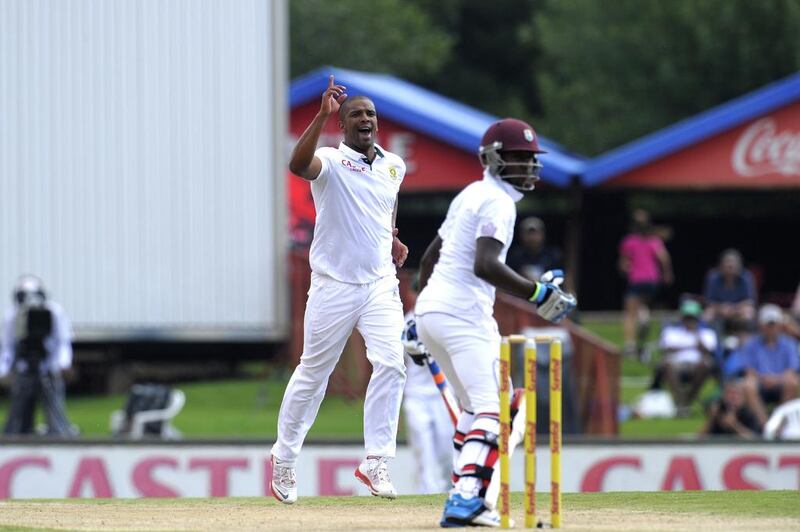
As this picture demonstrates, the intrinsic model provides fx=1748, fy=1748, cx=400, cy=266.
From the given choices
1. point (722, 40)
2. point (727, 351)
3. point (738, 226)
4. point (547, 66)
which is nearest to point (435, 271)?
point (727, 351)

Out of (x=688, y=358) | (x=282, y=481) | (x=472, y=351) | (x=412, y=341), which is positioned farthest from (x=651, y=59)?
(x=472, y=351)

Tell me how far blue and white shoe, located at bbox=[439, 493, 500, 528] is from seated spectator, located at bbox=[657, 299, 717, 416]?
958 centimetres

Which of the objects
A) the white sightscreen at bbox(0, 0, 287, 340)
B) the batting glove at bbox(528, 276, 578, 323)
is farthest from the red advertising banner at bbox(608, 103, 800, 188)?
the batting glove at bbox(528, 276, 578, 323)

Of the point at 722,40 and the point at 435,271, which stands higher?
the point at 722,40

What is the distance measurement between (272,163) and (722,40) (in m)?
20.6

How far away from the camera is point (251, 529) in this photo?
26.7 feet

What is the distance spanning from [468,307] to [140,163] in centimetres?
1108

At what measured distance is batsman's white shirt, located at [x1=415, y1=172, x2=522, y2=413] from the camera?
26.6ft

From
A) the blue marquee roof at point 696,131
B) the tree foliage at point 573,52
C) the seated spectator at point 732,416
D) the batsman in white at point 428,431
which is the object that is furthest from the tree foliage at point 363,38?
the batsman in white at point 428,431

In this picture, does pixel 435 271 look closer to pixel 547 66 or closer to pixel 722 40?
pixel 722 40

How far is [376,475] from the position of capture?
8938 mm

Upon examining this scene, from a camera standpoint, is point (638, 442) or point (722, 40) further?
point (722, 40)

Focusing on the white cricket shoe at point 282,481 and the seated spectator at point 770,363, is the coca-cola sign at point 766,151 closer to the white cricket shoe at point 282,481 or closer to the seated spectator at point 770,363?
the seated spectator at point 770,363

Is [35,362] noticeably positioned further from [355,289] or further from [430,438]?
[355,289]
